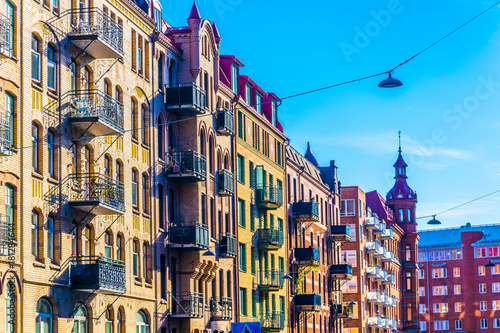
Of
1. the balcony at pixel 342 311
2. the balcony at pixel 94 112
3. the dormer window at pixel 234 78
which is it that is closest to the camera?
the balcony at pixel 94 112

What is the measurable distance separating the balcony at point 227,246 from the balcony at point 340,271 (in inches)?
1180

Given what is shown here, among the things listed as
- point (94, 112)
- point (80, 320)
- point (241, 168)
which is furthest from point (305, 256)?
point (94, 112)

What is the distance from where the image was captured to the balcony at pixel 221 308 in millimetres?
54062

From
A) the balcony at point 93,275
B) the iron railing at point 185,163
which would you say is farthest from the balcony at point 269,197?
the balcony at point 93,275

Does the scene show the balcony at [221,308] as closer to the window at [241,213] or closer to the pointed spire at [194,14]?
the window at [241,213]

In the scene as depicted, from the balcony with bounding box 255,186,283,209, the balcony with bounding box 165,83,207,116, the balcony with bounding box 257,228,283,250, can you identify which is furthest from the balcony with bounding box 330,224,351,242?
the balcony with bounding box 165,83,207,116

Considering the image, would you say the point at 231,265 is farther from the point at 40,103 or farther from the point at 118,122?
the point at 40,103

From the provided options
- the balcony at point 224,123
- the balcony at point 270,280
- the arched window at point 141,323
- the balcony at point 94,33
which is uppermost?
the balcony at point 94,33

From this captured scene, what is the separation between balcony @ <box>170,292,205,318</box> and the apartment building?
72.3 ft

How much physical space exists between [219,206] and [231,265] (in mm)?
4251

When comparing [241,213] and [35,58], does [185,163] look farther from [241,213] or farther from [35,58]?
[35,58]

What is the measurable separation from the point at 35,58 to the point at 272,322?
109ft

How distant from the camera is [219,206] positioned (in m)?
56.3

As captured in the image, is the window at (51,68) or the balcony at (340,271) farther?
the balcony at (340,271)
